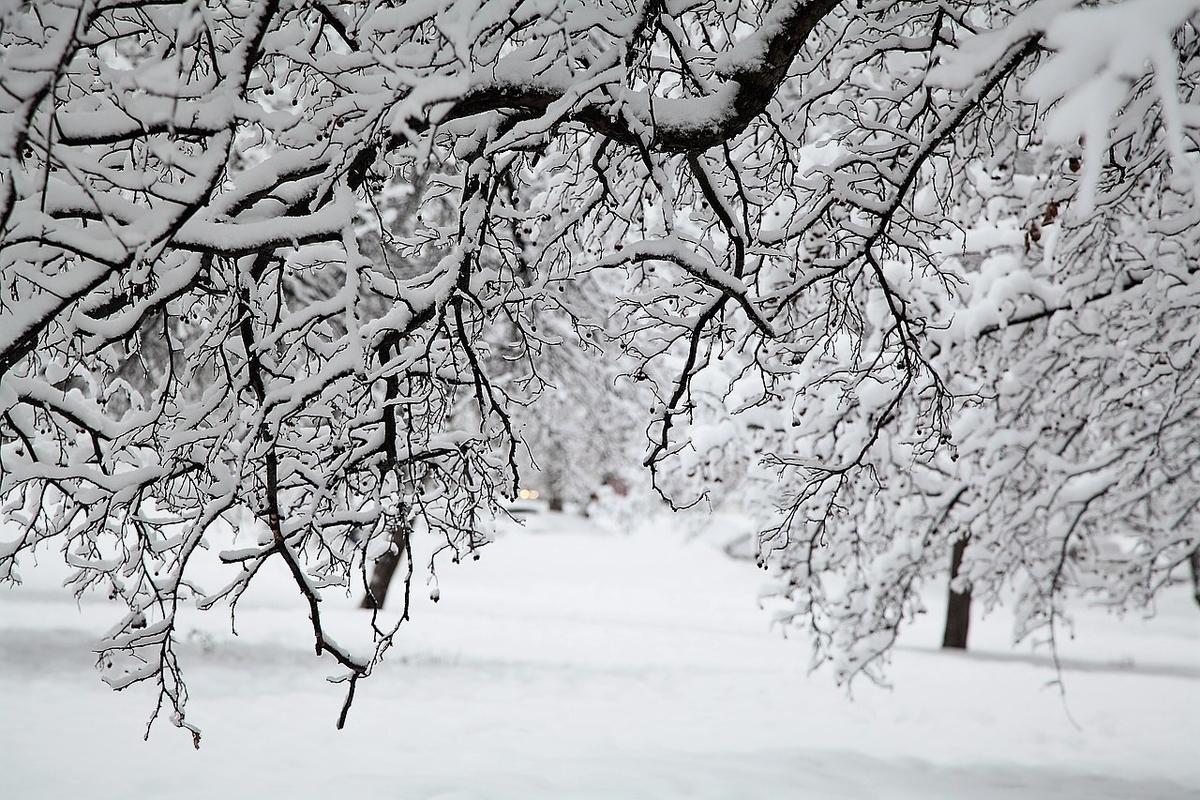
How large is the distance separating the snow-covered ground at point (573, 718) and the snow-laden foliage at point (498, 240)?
47.8 inches

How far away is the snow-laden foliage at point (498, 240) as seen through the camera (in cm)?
216

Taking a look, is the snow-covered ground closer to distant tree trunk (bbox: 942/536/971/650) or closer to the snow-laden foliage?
distant tree trunk (bbox: 942/536/971/650)

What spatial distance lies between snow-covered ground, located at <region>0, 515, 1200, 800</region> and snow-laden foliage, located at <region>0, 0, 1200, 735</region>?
3.99 ft

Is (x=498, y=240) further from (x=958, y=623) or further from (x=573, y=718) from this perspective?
(x=958, y=623)

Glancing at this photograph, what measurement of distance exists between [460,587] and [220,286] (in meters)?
16.2

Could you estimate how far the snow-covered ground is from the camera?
4.81 m

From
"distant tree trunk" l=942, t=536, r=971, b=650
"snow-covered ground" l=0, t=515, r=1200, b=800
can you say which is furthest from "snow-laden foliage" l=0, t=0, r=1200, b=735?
"distant tree trunk" l=942, t=536, r=971, b=650

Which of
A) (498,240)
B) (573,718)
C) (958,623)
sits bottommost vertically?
(573,718)

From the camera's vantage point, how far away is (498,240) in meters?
3.24

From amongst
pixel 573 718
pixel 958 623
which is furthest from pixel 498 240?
pixel 958 623

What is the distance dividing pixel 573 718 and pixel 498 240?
5186 millimetres

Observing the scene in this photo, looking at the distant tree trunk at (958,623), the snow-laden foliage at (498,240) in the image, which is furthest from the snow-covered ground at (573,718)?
the snow-laden foliage at (498,240)

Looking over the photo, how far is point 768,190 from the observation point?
4230mm

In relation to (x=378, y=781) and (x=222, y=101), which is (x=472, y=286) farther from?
(x=378, y=781)
